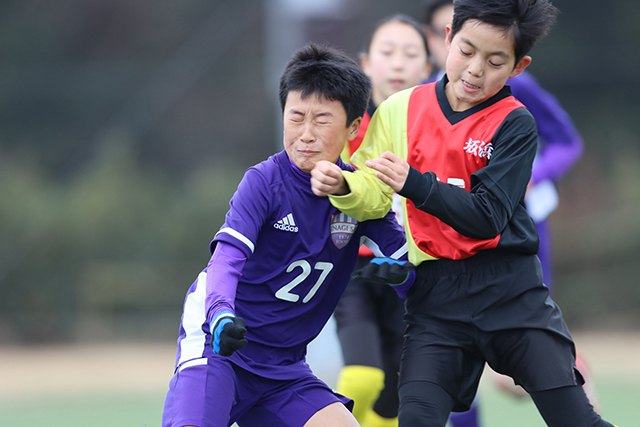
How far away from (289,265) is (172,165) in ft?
31.7

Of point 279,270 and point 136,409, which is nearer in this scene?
point 279,270

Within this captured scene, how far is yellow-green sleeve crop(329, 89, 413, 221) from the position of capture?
2.30 meters

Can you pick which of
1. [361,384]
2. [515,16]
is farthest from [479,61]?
[361,384]

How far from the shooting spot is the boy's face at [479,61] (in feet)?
7.48

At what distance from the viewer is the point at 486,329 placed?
2.32 m

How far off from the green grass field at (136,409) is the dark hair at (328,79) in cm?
328

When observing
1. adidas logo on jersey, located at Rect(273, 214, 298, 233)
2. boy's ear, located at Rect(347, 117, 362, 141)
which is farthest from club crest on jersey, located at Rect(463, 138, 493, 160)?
adidas logo on jersey, located at Rect(273, 214, 298, 233)

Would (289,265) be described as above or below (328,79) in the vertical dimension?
below

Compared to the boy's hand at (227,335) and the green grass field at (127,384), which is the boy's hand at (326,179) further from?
the green grass field at (127,384)

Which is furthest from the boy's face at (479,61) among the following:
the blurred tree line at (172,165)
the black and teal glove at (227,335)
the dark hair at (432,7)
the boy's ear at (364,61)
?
the blurred tree line at (172,165)

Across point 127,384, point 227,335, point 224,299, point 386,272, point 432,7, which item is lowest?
point 227,335

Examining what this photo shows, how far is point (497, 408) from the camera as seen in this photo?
5.79 meters

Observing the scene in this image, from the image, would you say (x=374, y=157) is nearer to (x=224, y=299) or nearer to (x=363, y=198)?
(x=363, y=198)

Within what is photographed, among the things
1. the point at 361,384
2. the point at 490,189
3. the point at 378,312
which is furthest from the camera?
the point at 378,312
